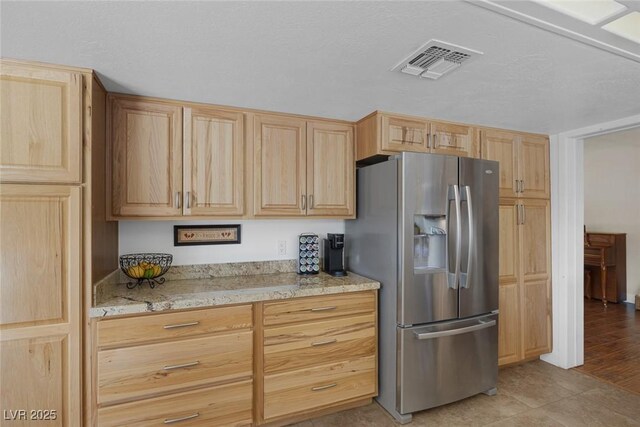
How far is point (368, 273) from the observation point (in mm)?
2514

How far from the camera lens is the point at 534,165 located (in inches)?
119

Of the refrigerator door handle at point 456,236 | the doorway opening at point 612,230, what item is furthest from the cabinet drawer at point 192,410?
the doorway opening at point 612,230

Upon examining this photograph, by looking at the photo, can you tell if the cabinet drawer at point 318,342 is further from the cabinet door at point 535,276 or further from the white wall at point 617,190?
the white wall at point 617,190

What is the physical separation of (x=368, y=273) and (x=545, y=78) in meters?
1.67

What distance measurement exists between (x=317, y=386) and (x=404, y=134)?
1895 millimetres

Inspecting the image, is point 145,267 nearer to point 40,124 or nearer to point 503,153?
point 40,124

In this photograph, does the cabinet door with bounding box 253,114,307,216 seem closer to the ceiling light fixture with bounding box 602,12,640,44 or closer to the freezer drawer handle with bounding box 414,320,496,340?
the freezer drawer handle with bounding box 414,320,496,340

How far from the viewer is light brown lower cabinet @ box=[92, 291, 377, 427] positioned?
176 centimetres

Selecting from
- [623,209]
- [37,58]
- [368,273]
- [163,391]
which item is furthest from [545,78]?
[623,209]

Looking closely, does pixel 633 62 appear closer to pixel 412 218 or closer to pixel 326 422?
pixel 412 218

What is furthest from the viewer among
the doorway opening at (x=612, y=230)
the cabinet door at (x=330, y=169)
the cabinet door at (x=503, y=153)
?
the doorway opening at (x=612, y=230)

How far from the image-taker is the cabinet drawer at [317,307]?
6.79 ft

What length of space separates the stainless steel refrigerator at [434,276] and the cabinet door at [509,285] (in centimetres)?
46

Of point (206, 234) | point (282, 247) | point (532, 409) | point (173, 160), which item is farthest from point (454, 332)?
point (173, 160)
